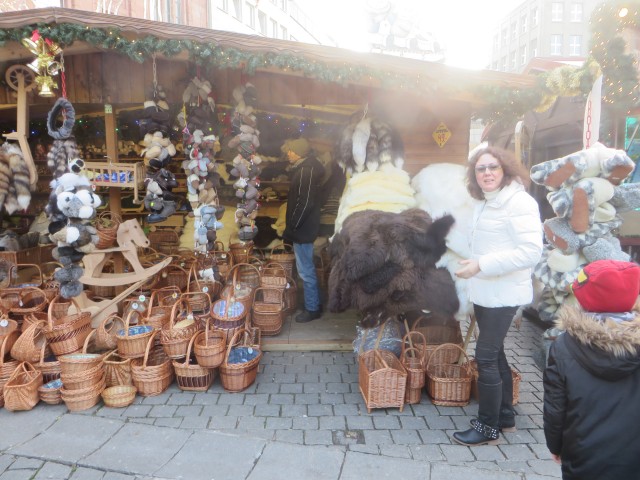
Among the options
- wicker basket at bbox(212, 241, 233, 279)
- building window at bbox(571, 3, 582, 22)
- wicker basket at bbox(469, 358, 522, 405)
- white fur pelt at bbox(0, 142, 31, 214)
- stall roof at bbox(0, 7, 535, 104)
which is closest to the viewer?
wicker basket at bbox(469, 358, 522, 405)

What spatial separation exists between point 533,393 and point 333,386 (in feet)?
5.77

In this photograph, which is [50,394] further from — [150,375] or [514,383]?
[514,383]

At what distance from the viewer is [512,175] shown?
2887mm

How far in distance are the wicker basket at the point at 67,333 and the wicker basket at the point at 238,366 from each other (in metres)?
1.35

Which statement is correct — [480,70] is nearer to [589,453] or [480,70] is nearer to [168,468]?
[589,453]

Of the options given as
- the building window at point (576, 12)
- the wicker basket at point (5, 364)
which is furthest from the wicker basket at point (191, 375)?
the building window at point (576, 12)

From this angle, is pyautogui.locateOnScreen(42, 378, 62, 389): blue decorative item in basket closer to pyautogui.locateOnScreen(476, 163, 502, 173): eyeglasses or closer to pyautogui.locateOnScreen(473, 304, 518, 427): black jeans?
pyautogui.locateOnScreen(473, 304, 518, 427): black jeans

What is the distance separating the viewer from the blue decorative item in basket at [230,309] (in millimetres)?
4156

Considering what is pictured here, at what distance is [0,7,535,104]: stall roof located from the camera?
11.9 feet

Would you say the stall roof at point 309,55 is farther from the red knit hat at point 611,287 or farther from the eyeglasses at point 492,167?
the red knit hat at point 611,287

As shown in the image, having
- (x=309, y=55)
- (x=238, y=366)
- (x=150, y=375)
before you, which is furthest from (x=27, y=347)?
(x=309, y=55)

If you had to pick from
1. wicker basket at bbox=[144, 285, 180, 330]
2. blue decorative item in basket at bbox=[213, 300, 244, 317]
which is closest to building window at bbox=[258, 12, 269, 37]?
wicker basket at bbox=[144, 285, 180, 330]

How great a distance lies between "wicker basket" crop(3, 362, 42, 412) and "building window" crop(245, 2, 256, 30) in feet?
87.2

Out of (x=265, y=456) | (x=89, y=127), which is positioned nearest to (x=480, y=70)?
(x=265, y=456)
